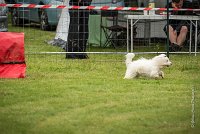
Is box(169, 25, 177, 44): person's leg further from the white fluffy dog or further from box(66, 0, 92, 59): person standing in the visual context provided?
the white fluffy dog

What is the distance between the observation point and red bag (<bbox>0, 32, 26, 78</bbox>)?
1181 cm

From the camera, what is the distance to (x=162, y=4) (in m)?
20.2

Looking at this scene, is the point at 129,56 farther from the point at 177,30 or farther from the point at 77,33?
the point at 177,30

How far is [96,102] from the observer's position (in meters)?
9.24

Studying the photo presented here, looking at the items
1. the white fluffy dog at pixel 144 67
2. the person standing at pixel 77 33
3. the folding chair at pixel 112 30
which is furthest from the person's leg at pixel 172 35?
the white fluffy dog at pixel 144 67

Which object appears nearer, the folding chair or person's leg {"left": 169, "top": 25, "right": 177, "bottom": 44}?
person's leg {"left": 169, "top": 25, "right": 177, "bottom": 44}

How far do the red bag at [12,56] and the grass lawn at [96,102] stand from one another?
255 mm

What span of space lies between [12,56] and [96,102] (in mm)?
3178

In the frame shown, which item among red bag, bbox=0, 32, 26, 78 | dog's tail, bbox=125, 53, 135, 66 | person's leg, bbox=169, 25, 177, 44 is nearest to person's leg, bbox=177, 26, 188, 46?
person's leg, bbox=169, 25, 177, 44

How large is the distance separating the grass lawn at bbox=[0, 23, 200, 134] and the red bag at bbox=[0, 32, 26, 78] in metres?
0.25

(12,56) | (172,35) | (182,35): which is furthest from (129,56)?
(182,35)

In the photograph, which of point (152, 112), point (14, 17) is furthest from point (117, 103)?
point (14, 17)

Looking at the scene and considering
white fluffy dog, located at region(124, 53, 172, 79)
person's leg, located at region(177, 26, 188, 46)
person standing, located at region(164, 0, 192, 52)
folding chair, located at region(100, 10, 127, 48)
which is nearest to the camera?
white fluffy dog, located at region(124, 53, 172, 79)

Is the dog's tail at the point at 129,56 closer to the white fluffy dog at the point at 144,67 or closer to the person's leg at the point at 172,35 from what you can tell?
the white fluffy dog at the point at 144,67
